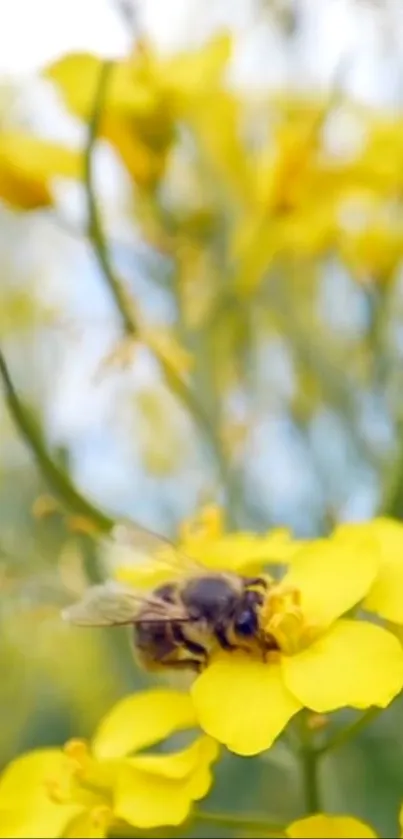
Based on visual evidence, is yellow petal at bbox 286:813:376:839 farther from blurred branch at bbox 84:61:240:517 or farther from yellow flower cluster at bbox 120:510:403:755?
blurred branch at bbox 84:61:240:517

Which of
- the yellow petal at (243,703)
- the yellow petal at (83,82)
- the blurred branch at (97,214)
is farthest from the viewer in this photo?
the yellow petal at (83,82)

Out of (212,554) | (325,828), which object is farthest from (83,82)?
(325,828)

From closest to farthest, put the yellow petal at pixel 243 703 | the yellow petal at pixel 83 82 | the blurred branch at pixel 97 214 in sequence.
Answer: the yellow petal at pixel 243 703, the blurred branch at pixel 97 214, the yellow petal at pixel 83 82

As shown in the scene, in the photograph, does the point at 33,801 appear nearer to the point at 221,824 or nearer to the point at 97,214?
the point at 221,824

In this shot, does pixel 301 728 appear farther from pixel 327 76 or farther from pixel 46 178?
pixel 327 76

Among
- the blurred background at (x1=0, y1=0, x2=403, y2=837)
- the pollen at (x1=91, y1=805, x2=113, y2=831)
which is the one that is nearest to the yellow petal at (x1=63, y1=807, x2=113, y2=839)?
the pollen at (x1=91, y1=805, x2=113, y2=831)

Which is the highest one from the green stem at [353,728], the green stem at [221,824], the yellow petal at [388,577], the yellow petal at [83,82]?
the yellow petal at [83,82]

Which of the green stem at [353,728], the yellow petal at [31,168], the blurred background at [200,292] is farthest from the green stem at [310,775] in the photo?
the yellow petal at [31,168]

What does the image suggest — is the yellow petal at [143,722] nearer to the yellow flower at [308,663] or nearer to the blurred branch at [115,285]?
the yellow flower at [308,663]
